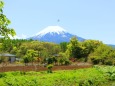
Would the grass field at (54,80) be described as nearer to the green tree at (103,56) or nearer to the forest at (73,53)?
the forest at (73,53)

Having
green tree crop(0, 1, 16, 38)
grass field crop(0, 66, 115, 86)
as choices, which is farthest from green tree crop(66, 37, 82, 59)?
green tree crop(0, 1, 16, 38)

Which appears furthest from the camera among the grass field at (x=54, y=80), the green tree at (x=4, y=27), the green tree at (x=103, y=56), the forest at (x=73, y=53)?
the forest at (x=73, y=53)

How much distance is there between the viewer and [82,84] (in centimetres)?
3484

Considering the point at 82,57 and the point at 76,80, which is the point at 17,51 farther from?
the point at 76,80

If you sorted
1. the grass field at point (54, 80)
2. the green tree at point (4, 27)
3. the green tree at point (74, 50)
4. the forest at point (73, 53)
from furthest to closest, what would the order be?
the green tree at point (74, 50), the forest at point (73, 53), the grass field at point (54, 80), the green tree at point (4, 27)

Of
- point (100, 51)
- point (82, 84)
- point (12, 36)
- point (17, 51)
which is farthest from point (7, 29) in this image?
point (17, 51)

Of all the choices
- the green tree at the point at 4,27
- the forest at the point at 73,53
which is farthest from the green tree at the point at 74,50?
the green tree at the point at 4,27

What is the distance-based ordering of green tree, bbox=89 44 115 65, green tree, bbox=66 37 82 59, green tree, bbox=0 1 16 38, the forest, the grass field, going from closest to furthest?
green tree, bbox=0 1 16 38 → the grass field → green tree, bbox=89 44 115 65 → the forest → green tree, bbox=66 37 82 59

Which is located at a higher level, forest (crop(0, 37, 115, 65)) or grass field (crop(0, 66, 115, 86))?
forest (crop(0, 37, 115, 65))

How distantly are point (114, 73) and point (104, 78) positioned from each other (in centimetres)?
317

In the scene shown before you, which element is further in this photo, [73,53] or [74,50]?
[74,50]

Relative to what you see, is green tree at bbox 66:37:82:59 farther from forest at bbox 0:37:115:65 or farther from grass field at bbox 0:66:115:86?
grass field at bbox 0:66:115:86

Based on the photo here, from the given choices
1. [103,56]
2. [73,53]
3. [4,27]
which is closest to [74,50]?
[73,53]

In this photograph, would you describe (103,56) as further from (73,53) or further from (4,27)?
(4,27)
